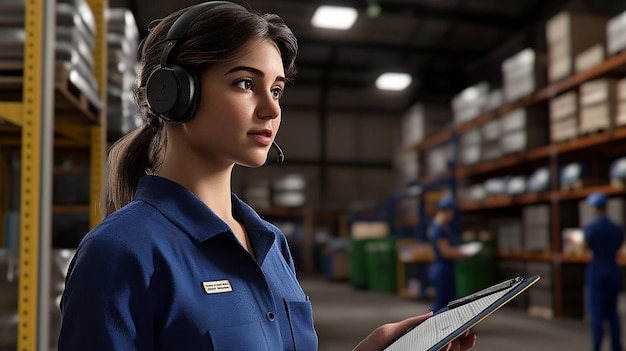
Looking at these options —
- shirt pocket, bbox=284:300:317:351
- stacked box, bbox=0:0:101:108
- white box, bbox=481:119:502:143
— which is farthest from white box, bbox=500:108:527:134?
shirt pocket, bbox=284:300:317:351

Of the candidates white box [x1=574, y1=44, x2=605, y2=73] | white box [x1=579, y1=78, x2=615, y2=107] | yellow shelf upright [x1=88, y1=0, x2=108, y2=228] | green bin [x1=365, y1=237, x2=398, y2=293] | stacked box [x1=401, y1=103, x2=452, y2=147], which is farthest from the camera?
stacked box [x1=401, y1=103, x2=452, y2=147]

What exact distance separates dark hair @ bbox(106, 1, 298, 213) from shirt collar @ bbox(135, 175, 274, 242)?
0.51ft

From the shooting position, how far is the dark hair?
1.08 m

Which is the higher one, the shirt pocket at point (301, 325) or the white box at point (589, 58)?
the white box at point (589, 58)

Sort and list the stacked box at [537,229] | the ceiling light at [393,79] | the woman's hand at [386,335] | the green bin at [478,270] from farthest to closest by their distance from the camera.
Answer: the ceiling light at [393,79], the green bin at [478,270], the stacked box at [537,229], the woman's hand at [386,335]

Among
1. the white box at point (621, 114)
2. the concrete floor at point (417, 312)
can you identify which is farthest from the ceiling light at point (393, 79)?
the white box at point (621, 114)

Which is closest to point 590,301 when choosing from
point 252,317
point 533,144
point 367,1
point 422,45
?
point 533,144

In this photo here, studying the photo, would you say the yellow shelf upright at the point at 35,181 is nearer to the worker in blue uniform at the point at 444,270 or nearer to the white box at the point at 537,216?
the worker in blue uniform at the point at 444,270

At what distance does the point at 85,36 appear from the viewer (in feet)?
9.36

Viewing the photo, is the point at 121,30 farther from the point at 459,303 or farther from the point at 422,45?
the point at 422,45

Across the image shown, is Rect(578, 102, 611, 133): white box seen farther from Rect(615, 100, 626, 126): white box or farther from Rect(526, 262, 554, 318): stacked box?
Rect(526, 262, 554, 318): stacked box

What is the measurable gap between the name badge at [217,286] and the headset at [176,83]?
305 millimetres

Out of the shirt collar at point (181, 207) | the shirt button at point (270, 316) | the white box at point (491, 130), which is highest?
the white box at point (491, 130)

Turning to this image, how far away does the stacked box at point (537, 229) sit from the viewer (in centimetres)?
888
